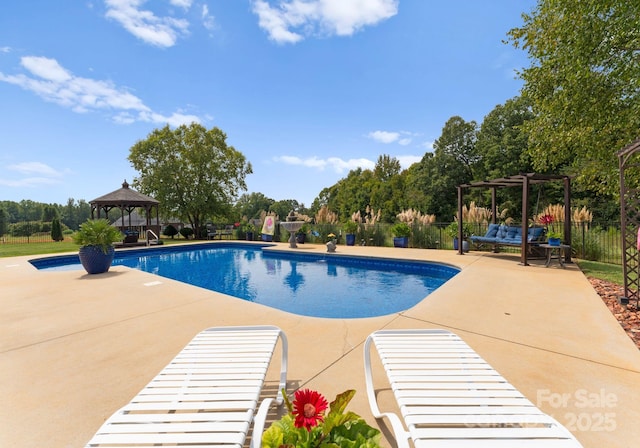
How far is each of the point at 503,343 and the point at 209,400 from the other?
2619mm

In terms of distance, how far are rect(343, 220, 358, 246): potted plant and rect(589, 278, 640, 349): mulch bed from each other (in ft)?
26.3

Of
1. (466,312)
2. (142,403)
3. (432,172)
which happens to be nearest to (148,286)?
(142,403)

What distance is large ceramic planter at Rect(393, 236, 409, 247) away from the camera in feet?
36.5

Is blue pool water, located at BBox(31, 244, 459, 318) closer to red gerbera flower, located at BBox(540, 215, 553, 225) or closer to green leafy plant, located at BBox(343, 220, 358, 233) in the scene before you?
green leafy plant, located at BBox(343, 220, 358, 233)

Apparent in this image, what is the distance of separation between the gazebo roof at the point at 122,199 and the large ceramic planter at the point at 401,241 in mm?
12511

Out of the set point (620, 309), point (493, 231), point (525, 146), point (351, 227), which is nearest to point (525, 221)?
point (493, 231)

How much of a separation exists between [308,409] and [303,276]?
6715 mm

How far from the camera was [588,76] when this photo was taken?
18.5ft

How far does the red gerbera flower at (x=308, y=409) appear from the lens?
0.92 metres

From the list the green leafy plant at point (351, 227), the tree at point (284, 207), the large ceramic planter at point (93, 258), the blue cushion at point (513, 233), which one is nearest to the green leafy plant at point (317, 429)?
the large ceramic planter at point (93, 258)

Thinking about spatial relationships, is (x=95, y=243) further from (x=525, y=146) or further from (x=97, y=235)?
(x=525, y=146)

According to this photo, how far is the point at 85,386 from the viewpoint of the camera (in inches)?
78.9

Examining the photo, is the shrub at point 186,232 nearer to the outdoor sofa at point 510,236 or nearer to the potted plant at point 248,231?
the potted plant at point 248,231

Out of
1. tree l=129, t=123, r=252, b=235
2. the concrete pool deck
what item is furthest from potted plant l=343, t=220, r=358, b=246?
tree l=129, t=123, r=252, b=235
